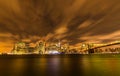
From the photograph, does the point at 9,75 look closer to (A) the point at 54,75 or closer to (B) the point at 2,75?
(B) the point at 2,75

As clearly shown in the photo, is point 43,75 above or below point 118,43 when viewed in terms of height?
below

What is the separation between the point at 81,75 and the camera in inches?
1471

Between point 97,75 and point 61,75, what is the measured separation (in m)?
6.84

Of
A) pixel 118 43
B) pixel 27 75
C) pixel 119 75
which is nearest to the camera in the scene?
pixel 119 75

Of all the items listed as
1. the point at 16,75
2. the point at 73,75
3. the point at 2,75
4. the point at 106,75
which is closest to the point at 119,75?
the point at 106,75

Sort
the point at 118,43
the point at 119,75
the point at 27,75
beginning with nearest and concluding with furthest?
1. the point at 119,75
2. the point at 27,75
3. the point at 118,43

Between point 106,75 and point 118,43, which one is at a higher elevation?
point 118,43

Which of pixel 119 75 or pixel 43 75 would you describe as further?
pixel 43 75

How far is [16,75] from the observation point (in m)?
38.2

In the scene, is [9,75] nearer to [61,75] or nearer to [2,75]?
[2,75]

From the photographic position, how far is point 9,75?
38.0 meters

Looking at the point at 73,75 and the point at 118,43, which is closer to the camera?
the point at 73,75

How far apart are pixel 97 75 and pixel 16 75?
15.7 metres

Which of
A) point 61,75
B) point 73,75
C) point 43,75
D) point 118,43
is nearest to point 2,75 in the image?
point 43,75
